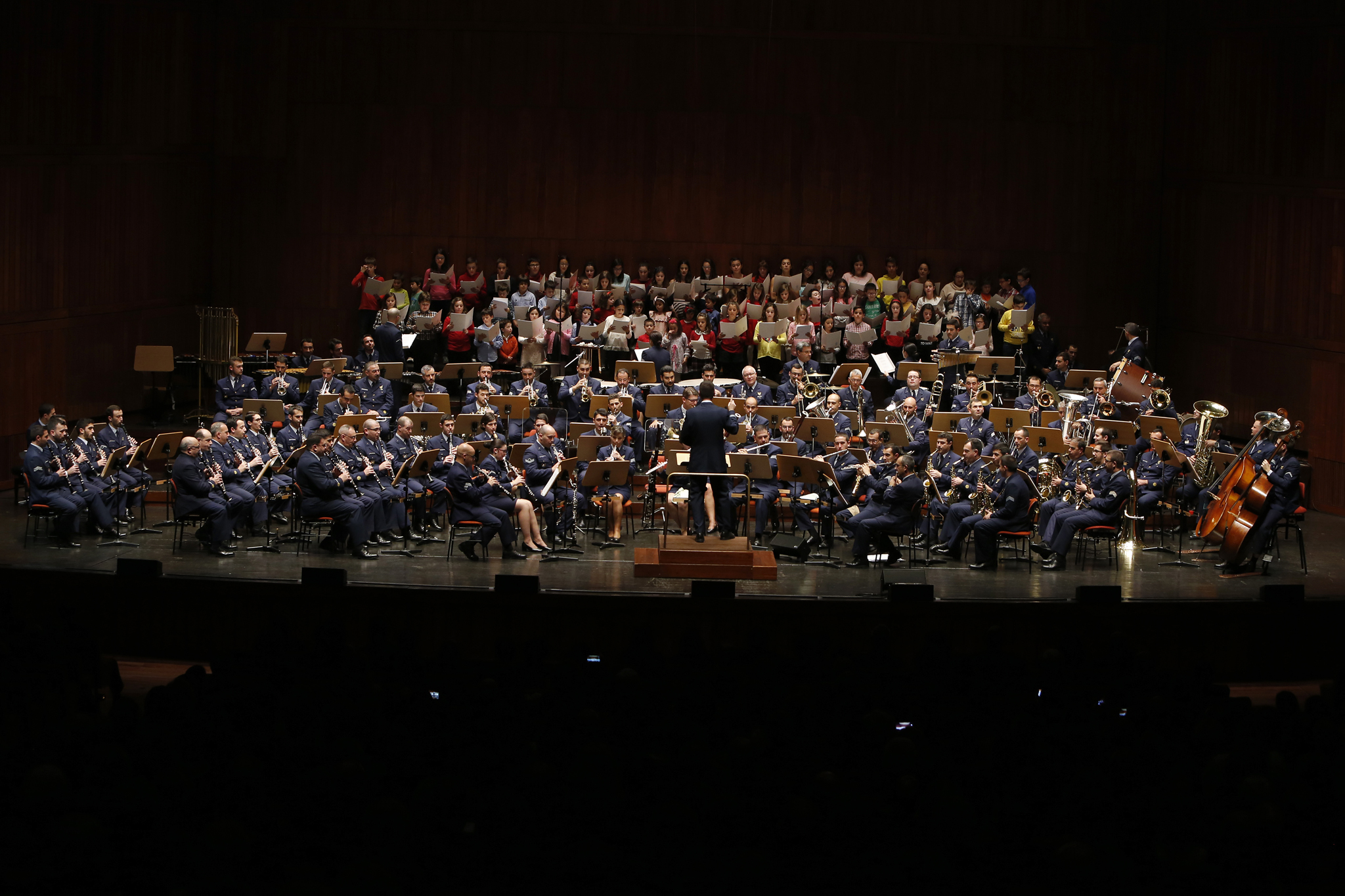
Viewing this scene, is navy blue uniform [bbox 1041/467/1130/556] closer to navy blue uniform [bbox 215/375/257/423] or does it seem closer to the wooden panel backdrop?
the wooden panel backdrop

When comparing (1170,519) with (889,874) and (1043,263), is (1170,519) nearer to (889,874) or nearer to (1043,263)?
(1043,263)

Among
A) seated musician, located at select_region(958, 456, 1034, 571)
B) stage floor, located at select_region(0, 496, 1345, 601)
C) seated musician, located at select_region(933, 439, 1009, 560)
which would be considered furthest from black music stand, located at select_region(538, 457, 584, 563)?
seated musician, located at select_region(958, 456, 1034, 571)

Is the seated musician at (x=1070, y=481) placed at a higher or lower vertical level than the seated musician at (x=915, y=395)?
lower

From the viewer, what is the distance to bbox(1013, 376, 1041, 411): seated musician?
1518cm

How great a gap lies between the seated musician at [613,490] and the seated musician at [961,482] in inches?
110

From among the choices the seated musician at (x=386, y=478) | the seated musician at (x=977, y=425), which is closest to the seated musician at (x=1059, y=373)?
the seated musician at (x=977, y=425)

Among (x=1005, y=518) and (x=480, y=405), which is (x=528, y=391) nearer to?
(x=480, y=405)

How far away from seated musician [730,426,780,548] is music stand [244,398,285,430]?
15.0 ft

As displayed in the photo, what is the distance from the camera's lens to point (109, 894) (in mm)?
4910

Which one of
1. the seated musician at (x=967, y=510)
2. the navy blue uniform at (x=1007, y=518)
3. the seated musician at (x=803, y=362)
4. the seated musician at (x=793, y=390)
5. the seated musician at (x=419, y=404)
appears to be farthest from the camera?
the seated musician at (x=803, y=362)

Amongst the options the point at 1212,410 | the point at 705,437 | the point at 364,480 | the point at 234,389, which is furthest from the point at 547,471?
the point at 1212,410

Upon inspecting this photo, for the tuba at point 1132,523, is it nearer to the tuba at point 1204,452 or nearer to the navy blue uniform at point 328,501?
the tuba at point 1204,452

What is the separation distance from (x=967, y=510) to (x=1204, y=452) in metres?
2.54

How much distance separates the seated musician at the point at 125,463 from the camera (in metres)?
13.5
